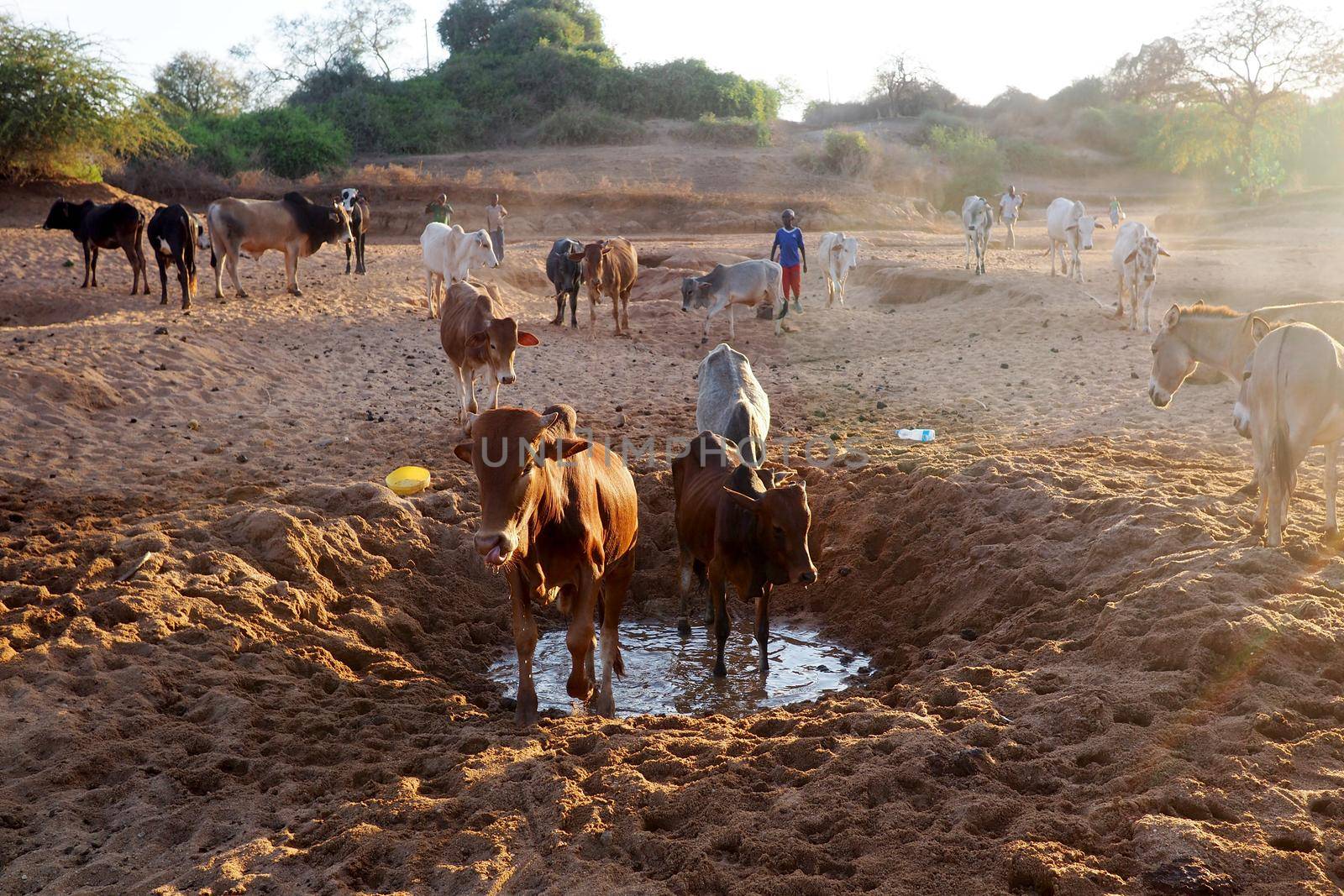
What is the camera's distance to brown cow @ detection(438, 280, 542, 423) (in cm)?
1023

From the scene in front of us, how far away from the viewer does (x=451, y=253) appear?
16859 mm

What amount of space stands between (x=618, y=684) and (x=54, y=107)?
2436 centimetres

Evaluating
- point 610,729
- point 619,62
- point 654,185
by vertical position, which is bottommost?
point 610,729

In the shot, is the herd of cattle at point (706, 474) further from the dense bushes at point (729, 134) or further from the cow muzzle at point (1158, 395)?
the dense bushes at point (729, 134)

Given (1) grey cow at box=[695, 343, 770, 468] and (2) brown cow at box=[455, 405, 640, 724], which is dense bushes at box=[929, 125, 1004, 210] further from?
(2) brown cow at box=[455, 405, 640, 724]

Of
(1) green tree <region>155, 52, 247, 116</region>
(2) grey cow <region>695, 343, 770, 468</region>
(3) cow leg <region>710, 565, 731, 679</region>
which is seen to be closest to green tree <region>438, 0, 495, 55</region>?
(1) green tree <region>155, 52, 247, 116</region>

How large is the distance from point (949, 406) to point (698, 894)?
927cm

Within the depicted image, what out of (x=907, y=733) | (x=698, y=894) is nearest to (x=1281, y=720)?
(x=907, y=733)

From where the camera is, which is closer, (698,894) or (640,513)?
(698,894)

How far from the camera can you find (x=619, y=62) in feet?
175

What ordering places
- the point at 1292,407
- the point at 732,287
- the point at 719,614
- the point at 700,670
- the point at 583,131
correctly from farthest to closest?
1. the point at 583,131
2. the point at 732,287
3. the point at 700,670
4. the point at 719,614
5. the point at 1292,407

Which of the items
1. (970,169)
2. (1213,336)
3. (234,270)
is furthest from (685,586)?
(970,169)

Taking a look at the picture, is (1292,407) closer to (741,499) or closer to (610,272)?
(741,499)

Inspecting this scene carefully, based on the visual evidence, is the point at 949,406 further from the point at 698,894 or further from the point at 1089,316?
the point at 698,894
